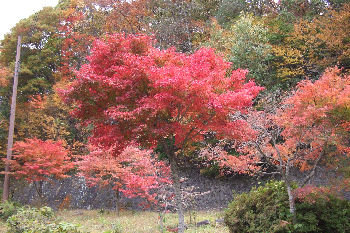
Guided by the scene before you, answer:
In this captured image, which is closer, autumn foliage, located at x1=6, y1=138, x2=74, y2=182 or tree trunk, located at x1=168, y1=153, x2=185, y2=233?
tree trunk, located at x1=168, y1=153, x2=185, y2=233

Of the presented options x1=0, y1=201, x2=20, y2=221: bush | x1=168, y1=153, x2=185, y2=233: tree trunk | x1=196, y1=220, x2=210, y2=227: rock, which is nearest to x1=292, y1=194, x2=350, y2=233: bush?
x1=168, y1=153, x2=185, y2=233: tree trunk

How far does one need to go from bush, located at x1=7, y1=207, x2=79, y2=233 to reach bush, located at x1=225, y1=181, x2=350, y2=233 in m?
3.85

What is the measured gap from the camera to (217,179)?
54.0 feet

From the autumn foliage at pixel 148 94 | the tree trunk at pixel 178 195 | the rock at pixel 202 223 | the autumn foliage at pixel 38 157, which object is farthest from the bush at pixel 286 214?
the autumn foliage at pixel 38 157

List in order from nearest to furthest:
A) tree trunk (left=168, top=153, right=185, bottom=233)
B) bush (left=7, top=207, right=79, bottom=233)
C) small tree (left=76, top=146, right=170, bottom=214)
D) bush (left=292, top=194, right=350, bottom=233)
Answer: bush (left=292, top=194, right=350, bottom=233), bush (left=7, top=207, right=79, bottom=233), tree trunk (left=168, top=153, right=185, bottom=233), small tree (left=76, top=146, right=170, bottom=214)

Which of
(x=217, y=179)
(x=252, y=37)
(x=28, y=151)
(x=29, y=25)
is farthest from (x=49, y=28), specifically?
(x=217, y=179)

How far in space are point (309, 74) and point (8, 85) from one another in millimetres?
19418

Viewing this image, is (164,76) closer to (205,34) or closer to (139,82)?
(139,82)

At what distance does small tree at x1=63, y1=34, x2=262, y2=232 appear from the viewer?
676 cm

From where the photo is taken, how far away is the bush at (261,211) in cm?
623

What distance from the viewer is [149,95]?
721cm

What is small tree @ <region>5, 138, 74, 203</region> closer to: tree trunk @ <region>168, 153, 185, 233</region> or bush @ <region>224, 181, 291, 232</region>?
tree trunk @ <region>168, 153, 185, 233</region>

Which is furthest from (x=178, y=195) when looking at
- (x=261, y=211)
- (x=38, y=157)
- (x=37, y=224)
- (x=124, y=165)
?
(x=38, y=157)

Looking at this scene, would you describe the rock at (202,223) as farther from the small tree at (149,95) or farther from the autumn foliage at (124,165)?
the small tree at (149,95)
